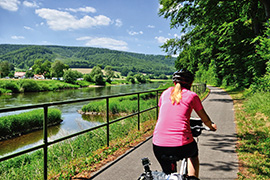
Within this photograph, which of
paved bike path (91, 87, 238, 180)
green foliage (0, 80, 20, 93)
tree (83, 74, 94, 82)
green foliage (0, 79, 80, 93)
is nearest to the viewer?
paved bike path (91, 87, 238, 180)

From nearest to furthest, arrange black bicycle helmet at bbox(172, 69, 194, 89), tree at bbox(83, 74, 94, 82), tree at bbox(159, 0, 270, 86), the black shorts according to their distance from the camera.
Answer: the black shorts < black bicycle helmet at bbox(172, 69, 194, 89) < tree at bbox(159, 0, 270, 86) < tree at bbox(83, 74, 94, 82)

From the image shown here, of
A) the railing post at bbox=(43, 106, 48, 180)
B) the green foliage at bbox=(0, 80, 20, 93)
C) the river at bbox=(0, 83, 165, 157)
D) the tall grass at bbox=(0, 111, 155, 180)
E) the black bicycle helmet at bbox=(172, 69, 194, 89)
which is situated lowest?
the river at bbox=(0, 83, 165, 157)

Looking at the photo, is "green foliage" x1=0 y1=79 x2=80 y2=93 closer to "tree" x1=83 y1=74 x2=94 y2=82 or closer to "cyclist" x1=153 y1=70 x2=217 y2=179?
"tree" x1=83 y1=74 x2=94 y2=82

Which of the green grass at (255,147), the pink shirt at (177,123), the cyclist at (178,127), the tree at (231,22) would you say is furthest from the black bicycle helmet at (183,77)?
the tree at (231,22)

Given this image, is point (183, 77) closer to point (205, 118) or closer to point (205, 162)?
point (205, 118)

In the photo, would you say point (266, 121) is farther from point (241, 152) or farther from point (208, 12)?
point (208, 12)

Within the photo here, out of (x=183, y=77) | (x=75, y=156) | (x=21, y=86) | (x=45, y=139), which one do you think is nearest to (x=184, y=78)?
(x=183, y=77)

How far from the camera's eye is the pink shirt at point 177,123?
6.52 feet

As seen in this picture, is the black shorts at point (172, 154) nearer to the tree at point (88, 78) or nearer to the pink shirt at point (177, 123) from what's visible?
the pink shirt at point (177, 123)

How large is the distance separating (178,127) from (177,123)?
0.14 feet

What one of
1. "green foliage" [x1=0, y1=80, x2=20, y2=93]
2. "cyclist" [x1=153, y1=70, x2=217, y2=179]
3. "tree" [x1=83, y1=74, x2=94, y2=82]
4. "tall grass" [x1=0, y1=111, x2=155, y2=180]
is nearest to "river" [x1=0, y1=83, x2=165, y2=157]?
"tall grass" [x1=0, y1=111, x2=155, y2=180]

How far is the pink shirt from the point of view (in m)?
1.99

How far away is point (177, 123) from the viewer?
2.02 metres

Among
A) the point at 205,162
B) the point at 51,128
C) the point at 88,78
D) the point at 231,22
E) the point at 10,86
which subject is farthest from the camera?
the point at 88,78
